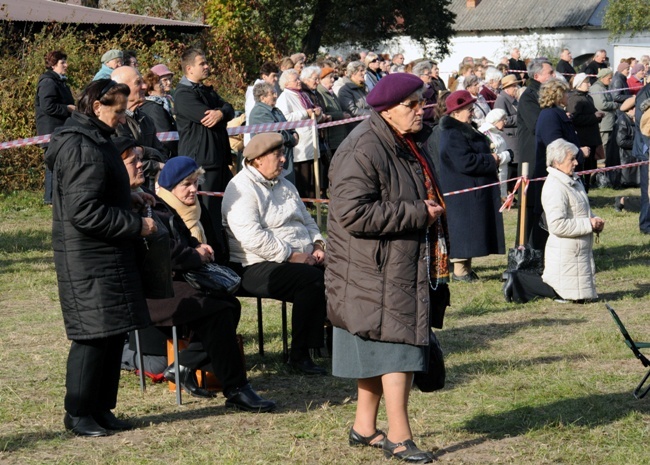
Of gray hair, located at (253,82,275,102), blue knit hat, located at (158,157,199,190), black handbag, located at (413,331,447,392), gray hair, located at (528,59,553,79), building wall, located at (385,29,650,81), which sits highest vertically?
building wall, located at (385,29,650,81)

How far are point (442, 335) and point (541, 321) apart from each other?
97 centimetres

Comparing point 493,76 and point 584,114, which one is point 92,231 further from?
point 493,76

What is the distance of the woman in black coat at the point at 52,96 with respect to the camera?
13336 mm

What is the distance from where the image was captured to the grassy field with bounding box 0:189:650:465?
5.51 meters

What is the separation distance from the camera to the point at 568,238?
30.6ft

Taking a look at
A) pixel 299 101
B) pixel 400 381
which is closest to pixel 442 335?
pixel 400 381

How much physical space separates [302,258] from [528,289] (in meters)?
2.93

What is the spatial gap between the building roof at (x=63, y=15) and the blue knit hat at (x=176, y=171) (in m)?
Answer: 16.4

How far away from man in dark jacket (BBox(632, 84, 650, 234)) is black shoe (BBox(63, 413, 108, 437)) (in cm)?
853

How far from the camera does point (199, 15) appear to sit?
31078mm

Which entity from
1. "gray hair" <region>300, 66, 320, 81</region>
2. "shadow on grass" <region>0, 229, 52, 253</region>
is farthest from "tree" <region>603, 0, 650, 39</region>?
"shadow on grass" <region>0, 229, 52, 253</region>

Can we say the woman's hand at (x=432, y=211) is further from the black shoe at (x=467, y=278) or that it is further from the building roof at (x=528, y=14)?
the building roof at (x=528, y=14)

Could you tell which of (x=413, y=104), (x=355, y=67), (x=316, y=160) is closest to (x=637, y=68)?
(x=355, y=67)

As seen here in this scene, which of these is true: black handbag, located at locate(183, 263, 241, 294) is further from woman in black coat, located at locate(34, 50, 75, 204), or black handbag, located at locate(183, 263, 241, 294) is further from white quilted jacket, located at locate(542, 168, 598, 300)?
woman in black coat, located at locate(34, 50, 75, 204)
